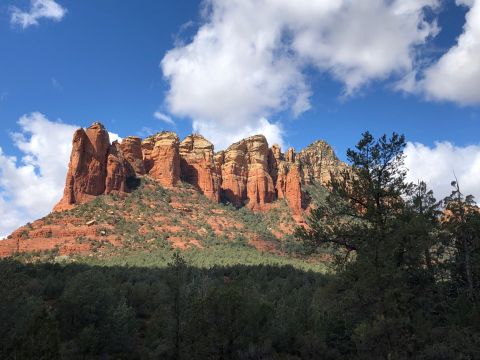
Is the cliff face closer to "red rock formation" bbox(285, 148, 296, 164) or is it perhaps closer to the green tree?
"red rock formation" bbox(285, 148, 296, 164)

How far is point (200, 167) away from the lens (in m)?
100

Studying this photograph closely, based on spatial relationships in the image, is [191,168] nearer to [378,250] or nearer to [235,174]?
[235,174]

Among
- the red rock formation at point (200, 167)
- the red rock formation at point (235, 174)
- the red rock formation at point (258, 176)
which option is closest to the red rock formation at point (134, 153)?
the red rock formation at point (200, 167)

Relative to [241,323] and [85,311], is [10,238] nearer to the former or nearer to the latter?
[85,311]

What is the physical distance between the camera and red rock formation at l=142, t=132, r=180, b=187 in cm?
9106

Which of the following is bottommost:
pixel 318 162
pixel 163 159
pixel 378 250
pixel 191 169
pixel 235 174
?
pixel 378 250

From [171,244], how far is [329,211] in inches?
2051

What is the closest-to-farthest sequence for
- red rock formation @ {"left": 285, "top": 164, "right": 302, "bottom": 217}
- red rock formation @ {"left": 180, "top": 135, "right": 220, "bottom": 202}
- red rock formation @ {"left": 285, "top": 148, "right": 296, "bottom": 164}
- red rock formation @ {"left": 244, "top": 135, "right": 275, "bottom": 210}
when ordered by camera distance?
1. red rock formation @ {"left": 180, "top": 135, "right": 220, "bottom": 202}
2. red rock formation @ {"left": 285, "top": 164, "right": 302, "bottom": 217}
3. red rock formation @ {"left": 244, "top": 135, "right": 275, "bottom": 210}
4. red rock formation @ {"left": 285, "top": 148, "right": 296, "bottom": 164}

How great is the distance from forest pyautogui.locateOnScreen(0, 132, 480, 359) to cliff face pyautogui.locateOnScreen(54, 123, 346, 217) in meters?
55.2

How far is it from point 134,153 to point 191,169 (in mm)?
16278

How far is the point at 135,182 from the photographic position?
86375mm

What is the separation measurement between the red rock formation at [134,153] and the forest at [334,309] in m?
66.6

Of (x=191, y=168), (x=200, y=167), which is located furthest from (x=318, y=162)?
(x=191, y=168)

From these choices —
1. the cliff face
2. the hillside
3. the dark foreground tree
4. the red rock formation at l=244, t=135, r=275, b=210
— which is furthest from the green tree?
the red rock formation at l=244, t=135, r=275, b=210
